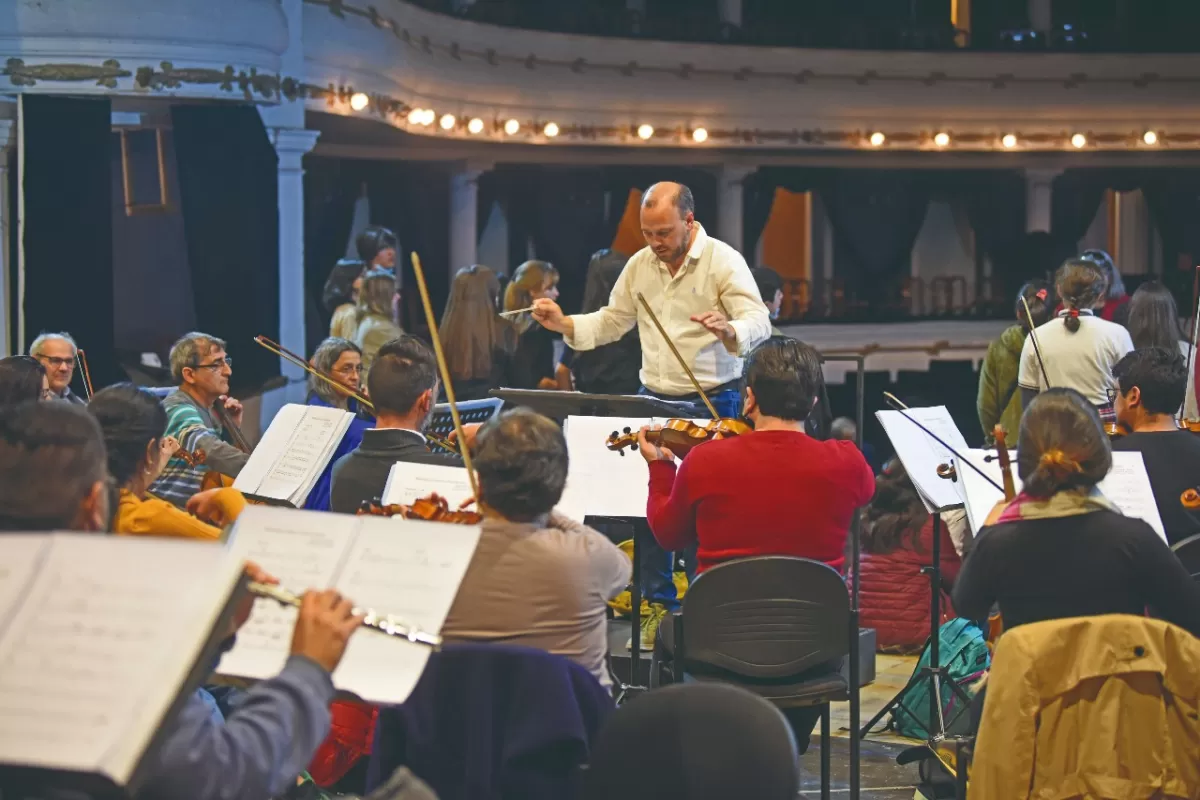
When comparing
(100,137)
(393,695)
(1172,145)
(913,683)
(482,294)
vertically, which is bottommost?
(913,683)

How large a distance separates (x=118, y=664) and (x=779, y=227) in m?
15.9

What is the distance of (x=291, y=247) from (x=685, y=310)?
14.1 feet

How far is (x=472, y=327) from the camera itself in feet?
23.5

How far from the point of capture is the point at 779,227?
17.4 m

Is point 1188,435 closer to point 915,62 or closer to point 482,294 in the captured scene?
point 482,294

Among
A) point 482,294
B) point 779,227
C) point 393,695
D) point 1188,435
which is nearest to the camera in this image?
point 393,695

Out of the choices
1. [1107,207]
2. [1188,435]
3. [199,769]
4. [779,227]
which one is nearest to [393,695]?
[199,769]

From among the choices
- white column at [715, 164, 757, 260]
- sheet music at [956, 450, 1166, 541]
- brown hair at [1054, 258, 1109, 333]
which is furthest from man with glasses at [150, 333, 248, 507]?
white column at [715, 164, 757, 260]

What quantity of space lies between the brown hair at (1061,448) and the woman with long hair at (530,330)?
4402 millimetres

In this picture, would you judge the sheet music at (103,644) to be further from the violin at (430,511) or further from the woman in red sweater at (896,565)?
the woman in red sweater at (896,565)

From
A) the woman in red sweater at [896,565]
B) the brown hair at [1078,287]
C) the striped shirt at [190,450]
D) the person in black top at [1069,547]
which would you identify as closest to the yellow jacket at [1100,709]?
the person in black top at [1069,547]

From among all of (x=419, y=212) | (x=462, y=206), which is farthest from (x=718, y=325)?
(x=419, y=212)

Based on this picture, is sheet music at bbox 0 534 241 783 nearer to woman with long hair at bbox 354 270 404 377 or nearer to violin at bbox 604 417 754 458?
violin at bbox 604 417 754 458

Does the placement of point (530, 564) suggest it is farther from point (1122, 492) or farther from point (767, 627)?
point (1122, 492)
